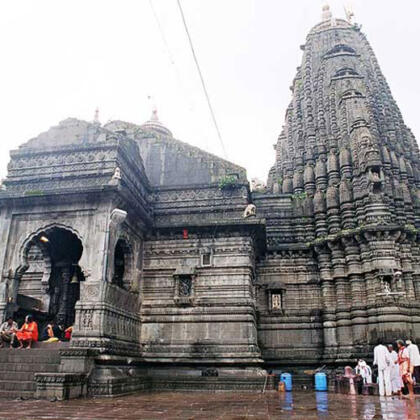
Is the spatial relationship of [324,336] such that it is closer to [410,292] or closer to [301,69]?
[410,292]

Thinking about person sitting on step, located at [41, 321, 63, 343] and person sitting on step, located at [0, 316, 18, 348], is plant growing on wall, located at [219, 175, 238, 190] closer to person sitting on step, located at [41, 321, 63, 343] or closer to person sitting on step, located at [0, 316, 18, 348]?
person sitting on step, located at [41, 321, 63, 343]

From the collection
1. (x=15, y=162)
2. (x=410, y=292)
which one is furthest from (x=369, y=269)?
(x=15, y=162)

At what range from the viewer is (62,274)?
19328 mm

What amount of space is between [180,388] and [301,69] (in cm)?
2509

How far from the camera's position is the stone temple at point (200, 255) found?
1513cm

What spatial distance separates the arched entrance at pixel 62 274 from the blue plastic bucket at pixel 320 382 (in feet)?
34.6

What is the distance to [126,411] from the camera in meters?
8.78

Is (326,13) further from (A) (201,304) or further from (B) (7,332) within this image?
(B) (7,332)

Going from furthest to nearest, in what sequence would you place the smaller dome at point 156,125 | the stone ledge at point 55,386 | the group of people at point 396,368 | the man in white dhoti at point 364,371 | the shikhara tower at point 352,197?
1. the smaller dome at point 156,125
2. the shikhara tower at point 352,197
3. the man in white dhoti at point 364,371
4. the group of people at point 396,368
5. the stone ledge at point 55,386

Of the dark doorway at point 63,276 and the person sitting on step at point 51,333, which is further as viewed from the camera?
the dark doorway at point 63,276

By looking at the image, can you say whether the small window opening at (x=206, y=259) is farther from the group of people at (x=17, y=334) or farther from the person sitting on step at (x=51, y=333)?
the group of people at (x=17, y=334)

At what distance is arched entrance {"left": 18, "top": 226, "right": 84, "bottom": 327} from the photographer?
18.9 m

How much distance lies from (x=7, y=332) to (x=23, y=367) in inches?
77.1

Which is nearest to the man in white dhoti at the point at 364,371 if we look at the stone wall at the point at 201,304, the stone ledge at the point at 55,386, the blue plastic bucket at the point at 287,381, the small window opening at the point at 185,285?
the blue plastic bucket at the point at 287,381
